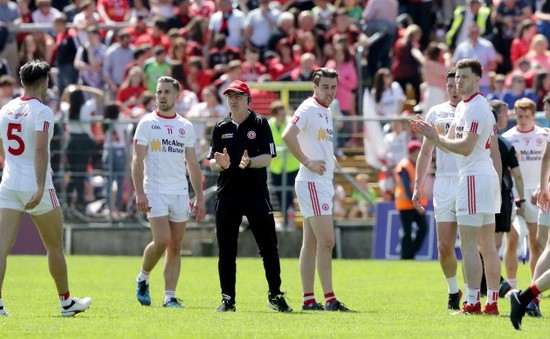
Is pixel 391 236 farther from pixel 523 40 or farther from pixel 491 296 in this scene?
pixel 491 296

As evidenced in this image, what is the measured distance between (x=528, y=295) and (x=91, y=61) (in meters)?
20.1

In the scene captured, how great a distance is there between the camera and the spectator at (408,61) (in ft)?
96.4

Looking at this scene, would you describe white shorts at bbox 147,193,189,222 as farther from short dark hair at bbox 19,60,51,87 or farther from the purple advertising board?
the purple advertising board

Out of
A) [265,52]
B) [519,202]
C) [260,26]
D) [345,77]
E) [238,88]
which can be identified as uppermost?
[260,26]

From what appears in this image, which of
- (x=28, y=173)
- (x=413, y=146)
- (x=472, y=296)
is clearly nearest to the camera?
→ (x=28, y=173)

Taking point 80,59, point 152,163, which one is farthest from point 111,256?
point 152,163

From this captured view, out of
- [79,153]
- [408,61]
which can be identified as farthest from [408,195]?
[79,153]

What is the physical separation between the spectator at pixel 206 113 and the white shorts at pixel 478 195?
13.4m

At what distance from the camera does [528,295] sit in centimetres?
1266

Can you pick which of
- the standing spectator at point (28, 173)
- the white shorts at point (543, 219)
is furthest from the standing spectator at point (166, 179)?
the white shorts at point (543, 219)

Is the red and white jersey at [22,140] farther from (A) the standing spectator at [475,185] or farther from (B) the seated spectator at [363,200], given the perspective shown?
(B) the seated spectator at [363,200]

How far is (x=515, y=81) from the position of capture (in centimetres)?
2592

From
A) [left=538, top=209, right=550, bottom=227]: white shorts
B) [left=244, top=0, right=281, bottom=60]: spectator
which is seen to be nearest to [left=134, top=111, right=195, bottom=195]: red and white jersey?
[left=538, top=209, right=550, bottom=227]: white shorts

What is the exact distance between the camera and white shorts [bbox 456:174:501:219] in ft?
46.2
